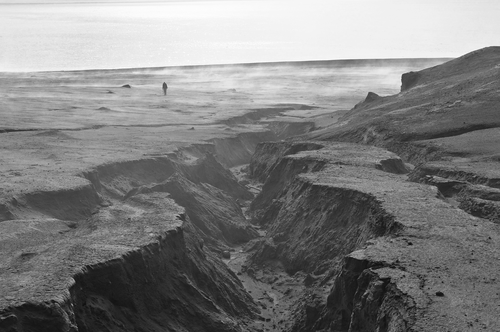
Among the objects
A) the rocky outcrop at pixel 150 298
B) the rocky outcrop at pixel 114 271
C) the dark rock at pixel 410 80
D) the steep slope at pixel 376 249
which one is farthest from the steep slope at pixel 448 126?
the rocky outcrop at pixel 114 271

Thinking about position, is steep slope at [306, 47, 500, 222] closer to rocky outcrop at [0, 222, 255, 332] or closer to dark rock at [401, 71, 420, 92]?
dark rock at [401, 71, 420, 92]

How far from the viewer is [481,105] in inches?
1393

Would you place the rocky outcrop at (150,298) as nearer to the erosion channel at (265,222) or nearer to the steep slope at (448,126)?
the erosion channel at (265,222)

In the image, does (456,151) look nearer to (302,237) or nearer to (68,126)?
(302,237)

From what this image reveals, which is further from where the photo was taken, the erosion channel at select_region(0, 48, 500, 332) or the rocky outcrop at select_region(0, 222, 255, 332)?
the erosion channel at select_region(0, 48, 500, 332)

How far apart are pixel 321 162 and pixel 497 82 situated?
1248 cm

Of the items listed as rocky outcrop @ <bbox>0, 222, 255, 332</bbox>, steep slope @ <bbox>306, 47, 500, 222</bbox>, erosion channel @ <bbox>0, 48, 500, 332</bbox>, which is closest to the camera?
rocky outcrop @ <bbox>0, 222, 255, 332</bbox>

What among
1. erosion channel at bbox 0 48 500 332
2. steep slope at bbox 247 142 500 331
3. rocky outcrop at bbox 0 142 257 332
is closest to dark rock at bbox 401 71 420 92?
erosion channel at bbox 0 48 500 332

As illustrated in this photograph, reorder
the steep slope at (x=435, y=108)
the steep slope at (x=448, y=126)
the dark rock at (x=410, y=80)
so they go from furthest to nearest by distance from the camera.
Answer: the dark rock at (x=410, y=80), the steep slope at (x=435, y=108), the steep slope at (x=448, y=126)

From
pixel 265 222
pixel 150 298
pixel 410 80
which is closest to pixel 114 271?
pixel 150 298

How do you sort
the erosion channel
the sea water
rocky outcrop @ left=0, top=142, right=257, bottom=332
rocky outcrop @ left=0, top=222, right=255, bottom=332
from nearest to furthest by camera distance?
rocky outcrop @ left=0, top=222, right=255, bottom=332, rocky outcrop @ left=0, top=142, right=257, bottom=332, the erosion channel, the sea water

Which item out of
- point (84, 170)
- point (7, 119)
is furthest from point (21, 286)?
point (7, 119)

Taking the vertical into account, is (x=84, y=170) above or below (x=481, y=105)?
below

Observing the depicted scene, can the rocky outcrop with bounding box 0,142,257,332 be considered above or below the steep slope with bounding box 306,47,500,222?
below
